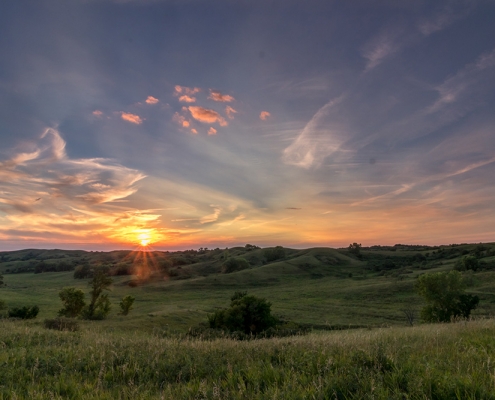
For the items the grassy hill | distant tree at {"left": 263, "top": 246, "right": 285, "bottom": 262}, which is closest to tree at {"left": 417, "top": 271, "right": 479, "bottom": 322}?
the grassy hill

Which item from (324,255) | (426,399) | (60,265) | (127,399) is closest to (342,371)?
(426,399)

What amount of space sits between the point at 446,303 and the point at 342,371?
1533 inches

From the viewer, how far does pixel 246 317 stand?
32344 millimetres

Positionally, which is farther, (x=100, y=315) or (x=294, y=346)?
(x=100, y=315)

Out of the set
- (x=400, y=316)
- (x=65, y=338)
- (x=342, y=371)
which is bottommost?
(x=400, y=316)

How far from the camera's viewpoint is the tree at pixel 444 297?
118 feet

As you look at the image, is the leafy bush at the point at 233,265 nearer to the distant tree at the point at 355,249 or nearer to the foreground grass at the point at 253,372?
the distant tree at the point at 355,249

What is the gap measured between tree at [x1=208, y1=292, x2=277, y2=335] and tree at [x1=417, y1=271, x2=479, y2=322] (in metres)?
18.9

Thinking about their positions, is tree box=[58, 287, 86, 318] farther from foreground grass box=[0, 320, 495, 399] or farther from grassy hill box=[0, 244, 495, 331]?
foreground grass box=[0, 320, 495, 399]

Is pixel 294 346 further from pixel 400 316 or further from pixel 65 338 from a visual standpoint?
pixel 400 316

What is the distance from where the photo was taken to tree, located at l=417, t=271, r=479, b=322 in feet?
118

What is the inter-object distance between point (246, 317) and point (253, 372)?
28.6 m

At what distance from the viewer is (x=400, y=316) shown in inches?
1784

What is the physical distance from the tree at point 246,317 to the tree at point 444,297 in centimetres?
1892
